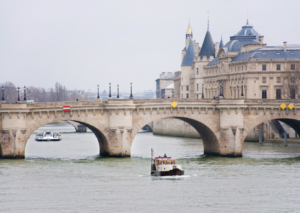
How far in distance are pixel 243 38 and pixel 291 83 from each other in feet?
85.9

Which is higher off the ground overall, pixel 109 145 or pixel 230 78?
pixel 230 78

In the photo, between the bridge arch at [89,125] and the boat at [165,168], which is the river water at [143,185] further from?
the bridge arch at [89,125]

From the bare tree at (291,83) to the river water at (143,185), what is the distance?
35.3 meters

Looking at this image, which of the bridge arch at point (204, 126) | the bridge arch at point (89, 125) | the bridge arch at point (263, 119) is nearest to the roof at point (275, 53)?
the bridge arch at point (263, 119)

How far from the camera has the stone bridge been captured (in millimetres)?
71000

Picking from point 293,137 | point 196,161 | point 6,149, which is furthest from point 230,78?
point 6,149

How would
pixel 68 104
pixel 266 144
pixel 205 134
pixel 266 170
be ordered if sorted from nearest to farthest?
pixel 266 170 → pixel 68 104 → pixel 205 134 → pixel 266 144

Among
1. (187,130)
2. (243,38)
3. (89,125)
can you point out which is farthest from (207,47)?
(89,125)

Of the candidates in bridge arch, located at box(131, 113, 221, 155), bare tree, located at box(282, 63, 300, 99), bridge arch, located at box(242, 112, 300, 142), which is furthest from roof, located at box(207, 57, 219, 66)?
bridge arch, located at box(131, 113, 221, 155)

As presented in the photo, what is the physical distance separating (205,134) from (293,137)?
1099 inches

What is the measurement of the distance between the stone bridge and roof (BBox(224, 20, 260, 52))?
56.6 meters

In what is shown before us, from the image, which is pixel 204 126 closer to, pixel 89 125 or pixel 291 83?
pixel 89 125

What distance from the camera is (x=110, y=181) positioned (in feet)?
195

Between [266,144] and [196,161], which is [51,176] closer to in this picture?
[196,161]
